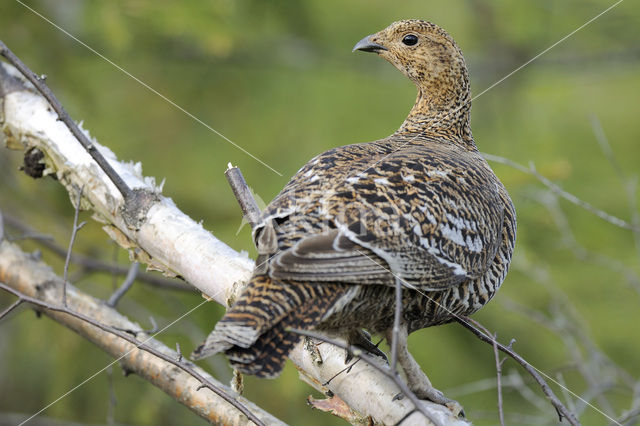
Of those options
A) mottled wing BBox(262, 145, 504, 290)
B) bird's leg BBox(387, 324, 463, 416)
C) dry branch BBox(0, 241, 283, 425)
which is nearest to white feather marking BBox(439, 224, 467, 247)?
mottled wing BBox(262, 145, 504, 290)

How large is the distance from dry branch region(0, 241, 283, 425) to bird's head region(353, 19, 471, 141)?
2.03 meters

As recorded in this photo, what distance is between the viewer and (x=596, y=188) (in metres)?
6.96

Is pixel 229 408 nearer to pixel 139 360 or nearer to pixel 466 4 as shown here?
pixel 139 360

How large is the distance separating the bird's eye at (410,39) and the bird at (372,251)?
881 mm

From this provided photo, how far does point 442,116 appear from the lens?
4.30 meters

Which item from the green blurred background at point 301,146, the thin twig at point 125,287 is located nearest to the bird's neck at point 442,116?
the green blurred background at point 301,146

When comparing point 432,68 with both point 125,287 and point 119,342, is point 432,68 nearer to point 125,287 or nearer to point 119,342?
point 125,287

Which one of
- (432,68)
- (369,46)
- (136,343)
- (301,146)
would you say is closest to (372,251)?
(136,343)

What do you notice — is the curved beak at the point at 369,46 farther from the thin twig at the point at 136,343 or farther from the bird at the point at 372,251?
the thin twig at the point at 136,343

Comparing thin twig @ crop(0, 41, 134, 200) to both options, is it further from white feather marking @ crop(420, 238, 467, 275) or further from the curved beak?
the curved beak

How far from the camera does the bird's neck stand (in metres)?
4.27

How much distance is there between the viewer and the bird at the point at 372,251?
247 centimetres

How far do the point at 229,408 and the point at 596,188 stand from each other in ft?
16.7

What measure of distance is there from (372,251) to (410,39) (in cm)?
205
